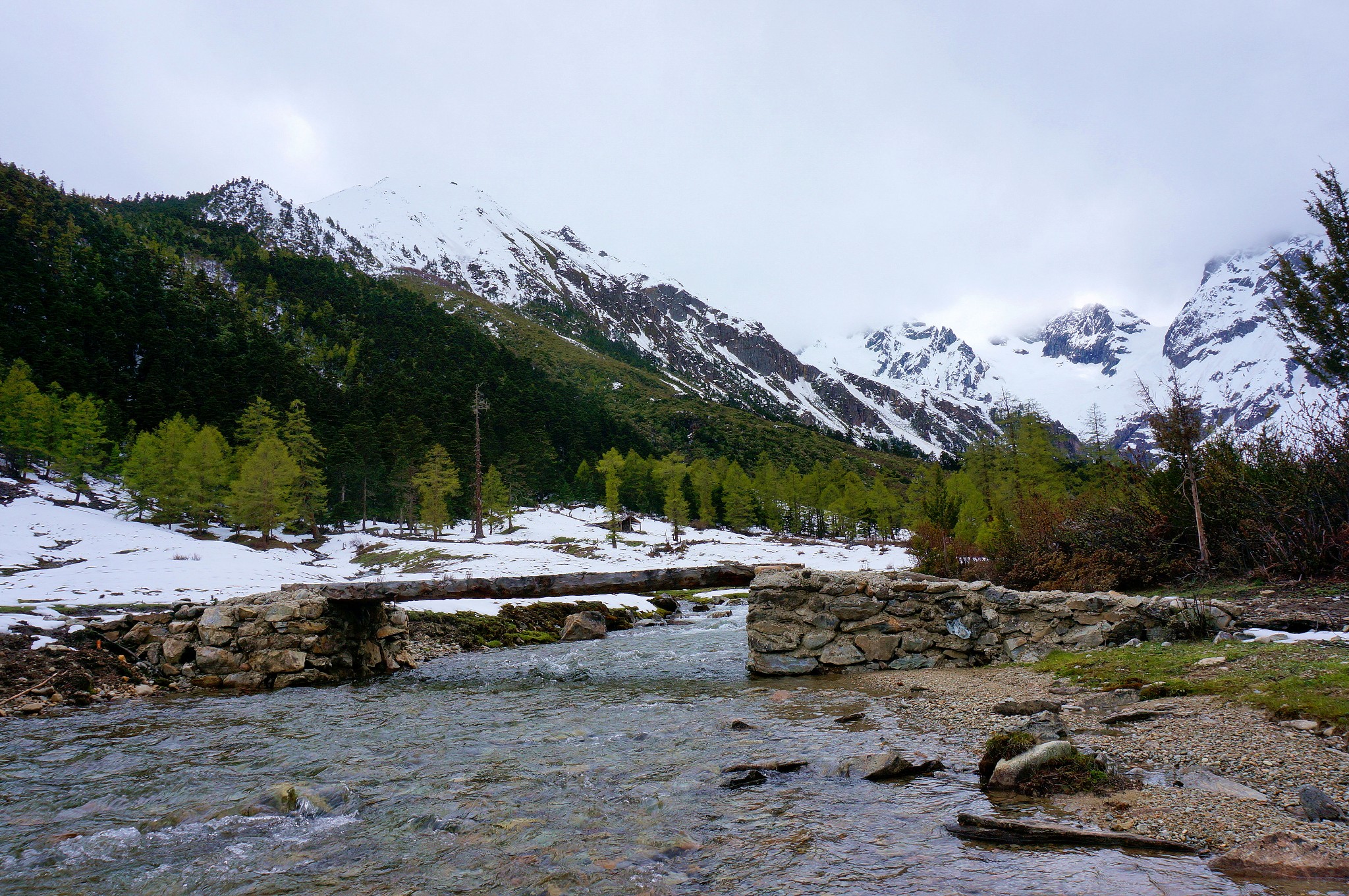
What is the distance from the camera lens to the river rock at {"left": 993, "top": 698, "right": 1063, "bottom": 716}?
700 cm

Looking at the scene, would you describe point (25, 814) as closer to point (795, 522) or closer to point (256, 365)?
point (795, 522)

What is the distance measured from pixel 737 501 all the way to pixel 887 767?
76317mm

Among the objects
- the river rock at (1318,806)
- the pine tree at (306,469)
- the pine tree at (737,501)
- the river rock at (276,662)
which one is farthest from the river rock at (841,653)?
the pine tree at (737,501)

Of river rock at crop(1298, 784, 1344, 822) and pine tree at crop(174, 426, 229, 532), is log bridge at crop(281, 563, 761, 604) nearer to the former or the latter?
river rock at crop(1298, 784, 1344, 822)

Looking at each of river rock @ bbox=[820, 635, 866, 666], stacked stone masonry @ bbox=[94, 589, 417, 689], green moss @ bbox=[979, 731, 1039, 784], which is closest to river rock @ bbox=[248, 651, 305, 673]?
stacked stone masonry @ bbox=[94, 589, 417, 689]

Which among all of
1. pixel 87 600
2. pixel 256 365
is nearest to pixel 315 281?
pixel 256 365

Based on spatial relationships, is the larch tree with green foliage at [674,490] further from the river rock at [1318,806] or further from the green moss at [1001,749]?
the river rock at [1318,806]

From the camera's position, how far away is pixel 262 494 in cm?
4609

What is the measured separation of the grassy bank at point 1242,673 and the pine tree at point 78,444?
64.8 metres

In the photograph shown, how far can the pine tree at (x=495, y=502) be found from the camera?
7000 cm

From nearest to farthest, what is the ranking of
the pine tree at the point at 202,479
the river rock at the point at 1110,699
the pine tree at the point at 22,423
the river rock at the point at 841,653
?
the river rock at the point at 1110,699 → the river rock at the point at 841,653 → the pine tree at the point at 202,479 → the pine tree at the point at 22,423

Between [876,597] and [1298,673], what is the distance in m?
6.34

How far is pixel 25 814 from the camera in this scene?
5512mm

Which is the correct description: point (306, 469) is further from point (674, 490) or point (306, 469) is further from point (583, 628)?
point (583, 628)
